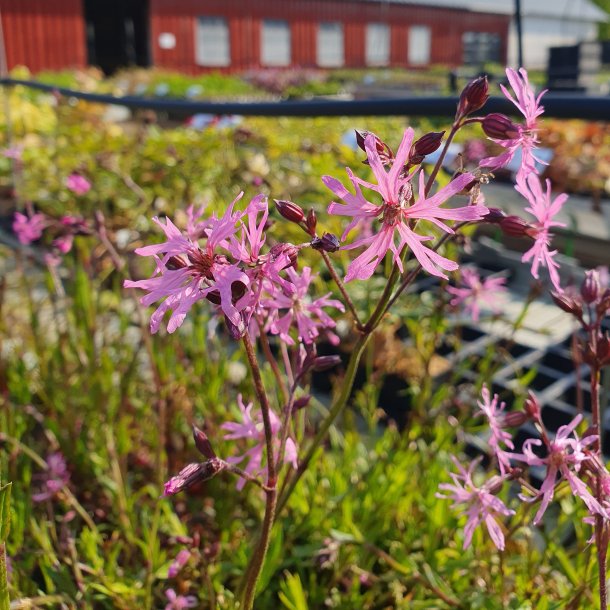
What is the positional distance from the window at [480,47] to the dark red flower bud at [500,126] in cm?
2395

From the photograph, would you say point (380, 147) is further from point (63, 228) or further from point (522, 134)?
point (63, 228)

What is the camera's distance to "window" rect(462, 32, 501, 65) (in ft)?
79.0

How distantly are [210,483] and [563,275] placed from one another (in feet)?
5.37

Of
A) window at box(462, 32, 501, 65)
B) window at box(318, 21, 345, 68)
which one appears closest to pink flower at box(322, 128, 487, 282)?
window at box(462, 32, 501, 65)

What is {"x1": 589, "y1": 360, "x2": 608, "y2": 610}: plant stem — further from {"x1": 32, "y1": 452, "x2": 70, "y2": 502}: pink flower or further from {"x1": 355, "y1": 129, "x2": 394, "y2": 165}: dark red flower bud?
{"x1": 32, "y1": 452, "x2": 70, "y2": 502}: pink flower

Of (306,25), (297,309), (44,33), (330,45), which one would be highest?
(306,25)

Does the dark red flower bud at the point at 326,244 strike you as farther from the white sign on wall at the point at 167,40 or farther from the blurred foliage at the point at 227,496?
the white sign on wall at the point at 167,40

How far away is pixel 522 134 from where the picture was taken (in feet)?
2.00

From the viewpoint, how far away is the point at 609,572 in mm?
834

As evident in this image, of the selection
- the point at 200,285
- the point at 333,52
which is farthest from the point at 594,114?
the point at 333,52

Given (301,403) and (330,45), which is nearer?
(301,403)

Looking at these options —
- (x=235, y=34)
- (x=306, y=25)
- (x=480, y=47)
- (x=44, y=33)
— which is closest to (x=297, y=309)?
(x=44, y=33)

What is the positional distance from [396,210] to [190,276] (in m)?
0.17

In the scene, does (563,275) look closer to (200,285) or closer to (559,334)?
(559,334)
